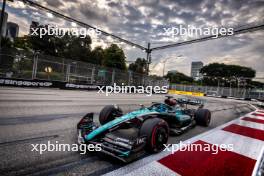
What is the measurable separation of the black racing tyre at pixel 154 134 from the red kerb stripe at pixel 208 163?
0.22m

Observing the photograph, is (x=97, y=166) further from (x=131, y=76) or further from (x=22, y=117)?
(x=131, y=76)

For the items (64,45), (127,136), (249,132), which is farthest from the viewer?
(64,45)

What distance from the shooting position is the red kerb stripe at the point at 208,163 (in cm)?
211

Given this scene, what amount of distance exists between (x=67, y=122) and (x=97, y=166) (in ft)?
6.72

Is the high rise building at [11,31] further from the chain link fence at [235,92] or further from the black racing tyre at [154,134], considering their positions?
the black racing tyre at [154,134]

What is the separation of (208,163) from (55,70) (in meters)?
15.9

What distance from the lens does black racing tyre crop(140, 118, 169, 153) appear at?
2.40 metres

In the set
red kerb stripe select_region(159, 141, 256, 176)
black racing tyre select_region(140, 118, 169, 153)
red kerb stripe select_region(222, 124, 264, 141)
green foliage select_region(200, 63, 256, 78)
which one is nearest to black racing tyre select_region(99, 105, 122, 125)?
black racing tyre select_region(140, 118, 169, 153)

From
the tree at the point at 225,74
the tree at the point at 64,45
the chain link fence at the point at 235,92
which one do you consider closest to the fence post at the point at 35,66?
the tree at the point at 64,45

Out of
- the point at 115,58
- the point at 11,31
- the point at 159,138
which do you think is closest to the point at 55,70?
the point at 159,138

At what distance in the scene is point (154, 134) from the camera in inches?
95.3

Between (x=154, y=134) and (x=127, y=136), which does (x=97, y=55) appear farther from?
(x=154, y=134)

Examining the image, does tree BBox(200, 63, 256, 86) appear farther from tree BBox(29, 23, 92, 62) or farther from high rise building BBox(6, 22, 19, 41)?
high rise building BBox(6, 22, 19, 41)

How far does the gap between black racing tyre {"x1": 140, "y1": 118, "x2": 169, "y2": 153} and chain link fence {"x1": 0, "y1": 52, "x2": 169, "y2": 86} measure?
552 inches
